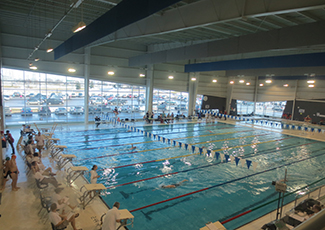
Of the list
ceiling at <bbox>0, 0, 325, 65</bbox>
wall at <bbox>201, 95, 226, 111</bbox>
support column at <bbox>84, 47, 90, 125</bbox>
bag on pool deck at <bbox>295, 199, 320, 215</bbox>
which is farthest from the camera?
wall at <bbox>201, 95, 226, 111</bbox>

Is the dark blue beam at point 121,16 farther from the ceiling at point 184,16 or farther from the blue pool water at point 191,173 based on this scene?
the blue pool water at point 191,173

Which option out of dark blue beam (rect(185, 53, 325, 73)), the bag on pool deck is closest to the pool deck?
the bag on pool deck

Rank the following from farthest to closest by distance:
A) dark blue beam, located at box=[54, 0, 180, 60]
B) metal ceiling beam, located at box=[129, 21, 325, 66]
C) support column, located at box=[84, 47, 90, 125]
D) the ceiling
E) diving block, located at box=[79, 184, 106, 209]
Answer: support column, located at box=[84, 47, 90, 125] < metal ceiling beam, located at box=[129, 21, 325, 66] < the ceiling < dark blue beam, located at box=[54, 0, 180, 60] < diving block, located at box=[79, 184, 106, 209]

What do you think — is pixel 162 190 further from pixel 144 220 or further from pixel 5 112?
pixel 5 112

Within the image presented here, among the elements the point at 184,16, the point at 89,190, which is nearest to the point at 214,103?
the point at 184,16

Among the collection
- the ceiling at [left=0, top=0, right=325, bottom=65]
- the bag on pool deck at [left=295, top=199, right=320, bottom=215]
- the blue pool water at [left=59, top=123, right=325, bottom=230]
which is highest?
the ceiling at [left=0, top=0, right=325, bottom=65]

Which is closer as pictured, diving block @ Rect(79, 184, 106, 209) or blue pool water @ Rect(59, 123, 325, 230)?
diving block @ Rect(79, 184, 106, 209)

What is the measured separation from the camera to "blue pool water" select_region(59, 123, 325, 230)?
6.74m

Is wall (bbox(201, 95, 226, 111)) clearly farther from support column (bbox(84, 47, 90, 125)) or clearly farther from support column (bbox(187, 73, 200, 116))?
support column (bbox(84, 47, 90, 125))

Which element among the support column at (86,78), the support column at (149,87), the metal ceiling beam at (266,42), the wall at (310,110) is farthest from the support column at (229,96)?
the support column at (86,78)

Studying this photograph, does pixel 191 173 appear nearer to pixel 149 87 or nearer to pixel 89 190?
pixel 89 190

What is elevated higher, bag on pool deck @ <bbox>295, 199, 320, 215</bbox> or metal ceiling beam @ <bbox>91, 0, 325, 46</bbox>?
metal ceiling beam @ <bbox>91, 0, 325, 46</bbox>

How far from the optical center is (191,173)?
31.9 feet

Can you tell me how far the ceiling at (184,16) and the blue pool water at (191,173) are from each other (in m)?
5.99
